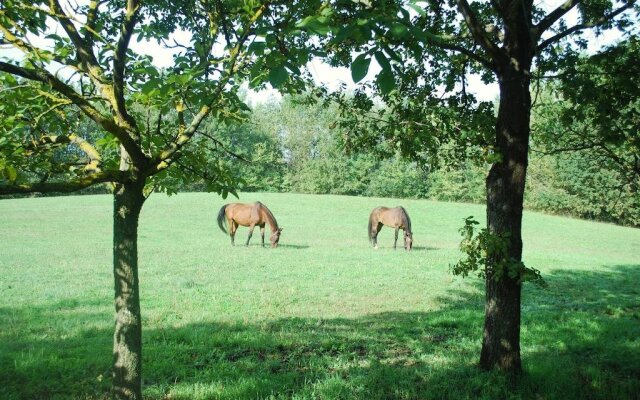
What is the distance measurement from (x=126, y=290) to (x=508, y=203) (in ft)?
12.4

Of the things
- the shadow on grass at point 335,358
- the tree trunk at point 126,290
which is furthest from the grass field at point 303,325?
the tree trunk at point 126,290

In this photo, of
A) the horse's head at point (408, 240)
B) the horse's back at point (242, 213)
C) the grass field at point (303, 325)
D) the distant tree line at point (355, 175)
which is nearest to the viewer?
the grass field at point (303, 325)

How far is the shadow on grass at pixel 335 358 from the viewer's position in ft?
14.8

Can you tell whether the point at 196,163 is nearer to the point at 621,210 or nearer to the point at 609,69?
the point at 609,69

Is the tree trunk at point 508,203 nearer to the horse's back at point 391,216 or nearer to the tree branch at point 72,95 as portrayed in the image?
the tree branch at point 72,95

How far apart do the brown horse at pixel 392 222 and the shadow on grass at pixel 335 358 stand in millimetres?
11325

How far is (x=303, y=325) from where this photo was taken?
736cm

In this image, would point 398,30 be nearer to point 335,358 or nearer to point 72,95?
point 72,95

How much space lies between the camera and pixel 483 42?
465 centimetres

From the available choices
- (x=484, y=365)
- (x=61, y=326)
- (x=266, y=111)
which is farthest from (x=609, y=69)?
(x=266, y=111)

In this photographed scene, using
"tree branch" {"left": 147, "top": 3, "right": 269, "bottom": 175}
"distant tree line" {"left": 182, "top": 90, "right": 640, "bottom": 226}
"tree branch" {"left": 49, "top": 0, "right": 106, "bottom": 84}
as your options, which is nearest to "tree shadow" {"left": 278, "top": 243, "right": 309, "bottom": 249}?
"tree branch" {"left": 147, "top": 3, "right": 269, "bottom": 175}

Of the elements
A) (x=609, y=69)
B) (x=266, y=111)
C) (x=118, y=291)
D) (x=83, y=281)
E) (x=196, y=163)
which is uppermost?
(x=266, y=111)

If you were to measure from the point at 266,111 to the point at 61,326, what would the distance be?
66.0 meters

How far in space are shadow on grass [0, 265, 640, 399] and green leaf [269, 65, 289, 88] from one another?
3409 millimetres
